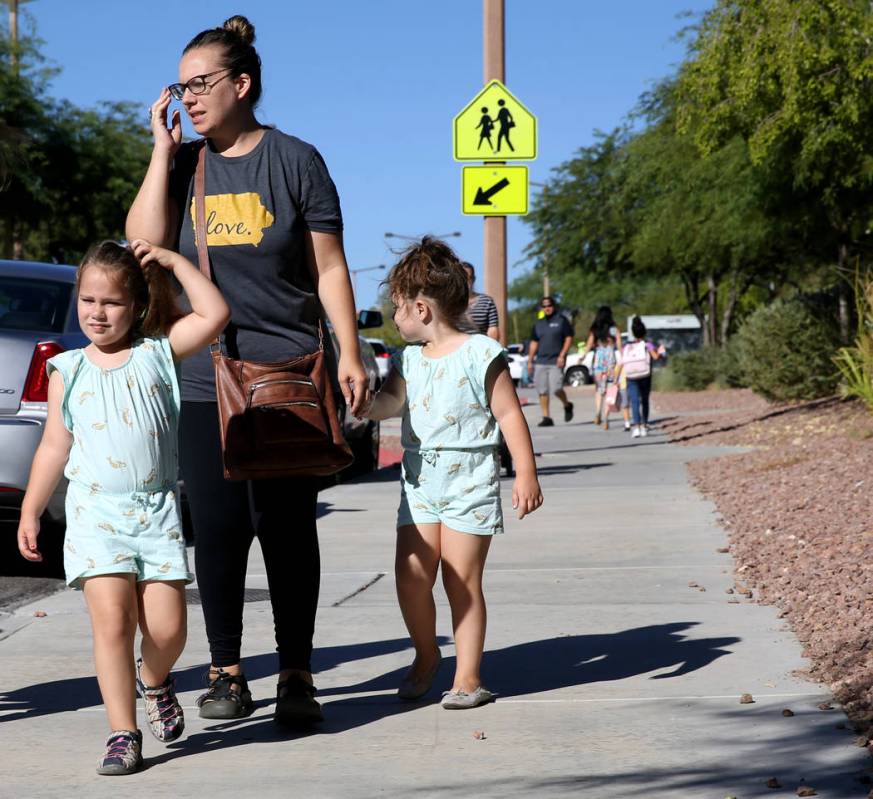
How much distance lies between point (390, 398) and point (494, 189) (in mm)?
8432

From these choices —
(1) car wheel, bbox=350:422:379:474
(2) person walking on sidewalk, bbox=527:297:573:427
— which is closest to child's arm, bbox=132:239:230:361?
(1) car wheel, bbox=350:422:379:474

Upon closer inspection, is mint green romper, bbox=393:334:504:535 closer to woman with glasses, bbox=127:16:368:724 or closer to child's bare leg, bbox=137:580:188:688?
woman with glasses, bbox=127:16:368:724

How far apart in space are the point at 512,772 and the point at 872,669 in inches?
58.5

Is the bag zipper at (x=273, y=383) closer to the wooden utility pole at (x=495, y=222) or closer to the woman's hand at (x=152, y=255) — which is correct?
the woman's hand at (x=152, y=255)

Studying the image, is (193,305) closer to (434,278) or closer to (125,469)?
(125,469)

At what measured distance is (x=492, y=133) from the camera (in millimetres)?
13164

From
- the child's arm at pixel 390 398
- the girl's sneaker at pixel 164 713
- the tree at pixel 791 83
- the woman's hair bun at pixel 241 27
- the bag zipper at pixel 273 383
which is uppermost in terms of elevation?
the tree at pixel 791 83

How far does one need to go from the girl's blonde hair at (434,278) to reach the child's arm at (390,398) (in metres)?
0.26

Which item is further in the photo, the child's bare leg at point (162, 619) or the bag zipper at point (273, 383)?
the bag zipper at point (273, 383)

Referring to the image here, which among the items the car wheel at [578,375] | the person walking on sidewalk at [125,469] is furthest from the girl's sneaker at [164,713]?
the car wheel at [578,375]

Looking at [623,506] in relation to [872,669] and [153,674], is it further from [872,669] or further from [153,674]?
[153,674]

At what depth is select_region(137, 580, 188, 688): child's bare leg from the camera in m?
4.25

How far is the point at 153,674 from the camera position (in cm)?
439

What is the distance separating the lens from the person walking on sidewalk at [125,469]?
4.20 metres
